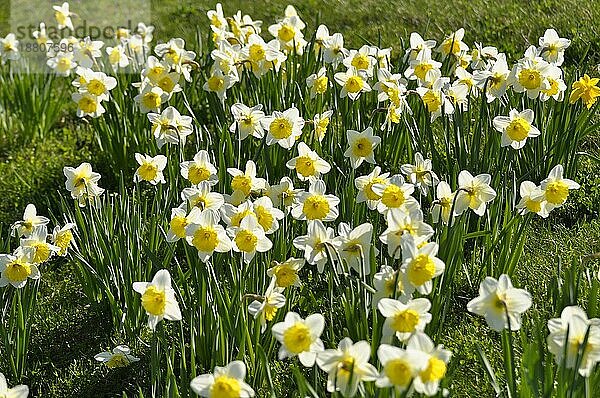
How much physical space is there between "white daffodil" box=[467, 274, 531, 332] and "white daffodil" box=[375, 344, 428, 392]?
31 cm

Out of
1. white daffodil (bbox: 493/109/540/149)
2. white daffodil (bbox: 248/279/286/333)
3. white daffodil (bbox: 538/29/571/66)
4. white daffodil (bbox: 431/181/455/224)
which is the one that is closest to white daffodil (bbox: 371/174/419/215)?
white daffodil (bbox: 431/181/455/224)

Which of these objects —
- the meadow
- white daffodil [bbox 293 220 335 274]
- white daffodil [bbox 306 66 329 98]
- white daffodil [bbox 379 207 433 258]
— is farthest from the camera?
white daffodil [bbox 306 66 329 98]

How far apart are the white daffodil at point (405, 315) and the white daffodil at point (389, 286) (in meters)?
0.13

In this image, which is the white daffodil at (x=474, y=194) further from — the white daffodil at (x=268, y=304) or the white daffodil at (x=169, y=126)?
the white daffodil at (x=169, y=126)

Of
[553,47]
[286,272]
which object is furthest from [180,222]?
[553,47]

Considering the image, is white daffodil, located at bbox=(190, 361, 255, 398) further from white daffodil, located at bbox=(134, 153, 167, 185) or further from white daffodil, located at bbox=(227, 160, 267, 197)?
white daffodil, located at bbox=(134, 153, 167, 185)

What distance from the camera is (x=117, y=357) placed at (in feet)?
9.14

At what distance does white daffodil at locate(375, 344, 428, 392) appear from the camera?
1.80m

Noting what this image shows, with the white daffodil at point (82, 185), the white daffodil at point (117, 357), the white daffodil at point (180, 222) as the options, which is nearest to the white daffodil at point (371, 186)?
the white daffodil at point (180, 222)

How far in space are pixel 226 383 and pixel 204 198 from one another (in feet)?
2.98

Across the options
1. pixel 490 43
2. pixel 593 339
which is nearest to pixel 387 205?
pixel 593 339

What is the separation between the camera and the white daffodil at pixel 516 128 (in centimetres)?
300

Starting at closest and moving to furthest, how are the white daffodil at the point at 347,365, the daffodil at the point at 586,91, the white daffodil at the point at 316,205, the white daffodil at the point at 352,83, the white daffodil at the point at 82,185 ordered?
the white daffodil at the point at 347,365, the white daffodil at the point at 316,205, the white daffodil at the point at 82,185, the daffodil at the point at 586,91, the white daffodil at the point at 352,83

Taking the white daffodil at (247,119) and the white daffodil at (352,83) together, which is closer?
the white daffodil at (247,119)
